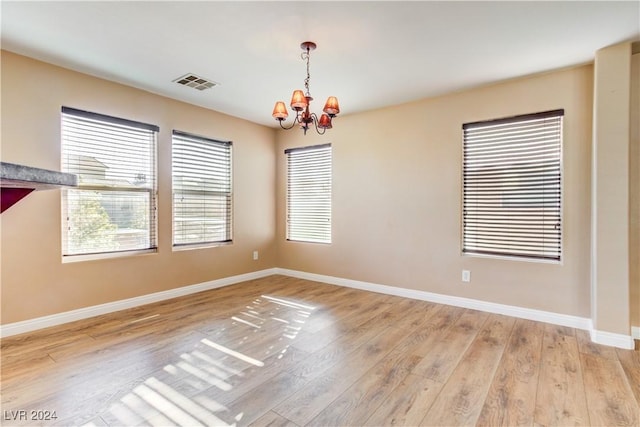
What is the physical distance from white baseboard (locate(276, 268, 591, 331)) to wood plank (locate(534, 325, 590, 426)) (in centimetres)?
40

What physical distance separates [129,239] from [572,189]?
16.1ft

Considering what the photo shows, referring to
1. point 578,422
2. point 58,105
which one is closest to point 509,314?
point 578,422

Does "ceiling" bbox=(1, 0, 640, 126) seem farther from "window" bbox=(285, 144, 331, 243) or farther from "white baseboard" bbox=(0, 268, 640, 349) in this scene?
"white baseboard" bbox=(0, 268, 640, 349)

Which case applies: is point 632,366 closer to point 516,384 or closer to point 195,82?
point 516,384

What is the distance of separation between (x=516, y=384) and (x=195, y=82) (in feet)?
13.3

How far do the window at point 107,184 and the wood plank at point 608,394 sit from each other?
4.36 meters

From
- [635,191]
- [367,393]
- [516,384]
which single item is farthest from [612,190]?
[367,393]

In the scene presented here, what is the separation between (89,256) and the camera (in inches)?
133

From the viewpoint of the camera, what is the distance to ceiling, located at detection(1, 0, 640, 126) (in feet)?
7.36

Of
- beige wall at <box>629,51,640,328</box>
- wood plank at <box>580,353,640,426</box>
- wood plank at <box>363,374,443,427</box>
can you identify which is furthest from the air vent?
wood plank at <box>580,353,640,426</box>

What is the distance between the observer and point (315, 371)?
7.52 ft

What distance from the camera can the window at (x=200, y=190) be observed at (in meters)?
4.22

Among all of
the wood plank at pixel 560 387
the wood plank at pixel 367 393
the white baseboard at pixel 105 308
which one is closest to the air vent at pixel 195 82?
the white baseboard at pixel 105 308

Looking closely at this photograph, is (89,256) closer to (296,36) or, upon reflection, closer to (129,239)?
(129,239)
